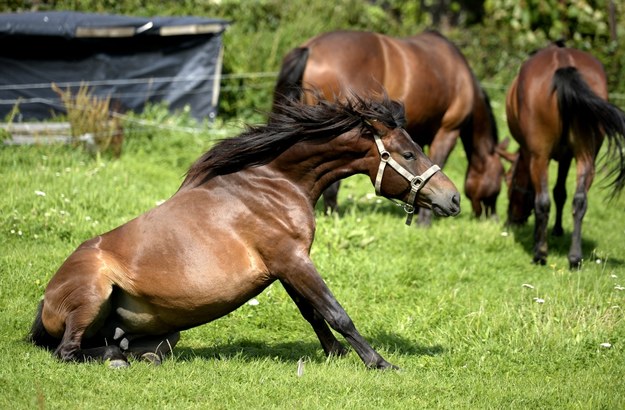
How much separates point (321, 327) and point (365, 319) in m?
1.22

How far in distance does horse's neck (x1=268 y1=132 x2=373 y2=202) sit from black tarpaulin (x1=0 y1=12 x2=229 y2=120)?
802 centimetres

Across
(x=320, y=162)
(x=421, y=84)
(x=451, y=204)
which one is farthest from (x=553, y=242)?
(x=320, y=162)

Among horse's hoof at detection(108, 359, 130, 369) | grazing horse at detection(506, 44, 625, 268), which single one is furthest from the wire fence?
horse's hoof at detection(108, 359, 130, 369)

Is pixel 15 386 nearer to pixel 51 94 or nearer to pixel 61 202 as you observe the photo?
pixel 61 202

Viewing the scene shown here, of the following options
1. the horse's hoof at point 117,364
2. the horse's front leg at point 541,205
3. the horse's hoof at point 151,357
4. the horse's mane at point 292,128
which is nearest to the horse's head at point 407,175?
the horse's mane at point 292,128

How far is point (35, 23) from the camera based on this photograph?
13.8 meters

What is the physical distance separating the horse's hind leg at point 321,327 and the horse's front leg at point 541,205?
4.05 meters

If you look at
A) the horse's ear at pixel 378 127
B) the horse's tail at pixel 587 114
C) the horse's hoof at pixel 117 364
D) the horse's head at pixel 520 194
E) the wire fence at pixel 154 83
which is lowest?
the wire fence at pixel 154 83

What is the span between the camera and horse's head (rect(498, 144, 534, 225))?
1099 centimetres

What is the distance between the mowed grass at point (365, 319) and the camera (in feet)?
17.5

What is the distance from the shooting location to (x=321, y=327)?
20.5 feet

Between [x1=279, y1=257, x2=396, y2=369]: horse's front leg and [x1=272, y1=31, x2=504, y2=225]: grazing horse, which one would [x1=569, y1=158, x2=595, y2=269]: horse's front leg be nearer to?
[x1=272, y1=31, x2=504, y2=225]: grazing horse

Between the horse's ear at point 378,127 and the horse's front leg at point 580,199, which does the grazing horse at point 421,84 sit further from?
the horse's ear at point 378,127

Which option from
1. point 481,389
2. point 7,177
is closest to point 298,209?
point 481,389
